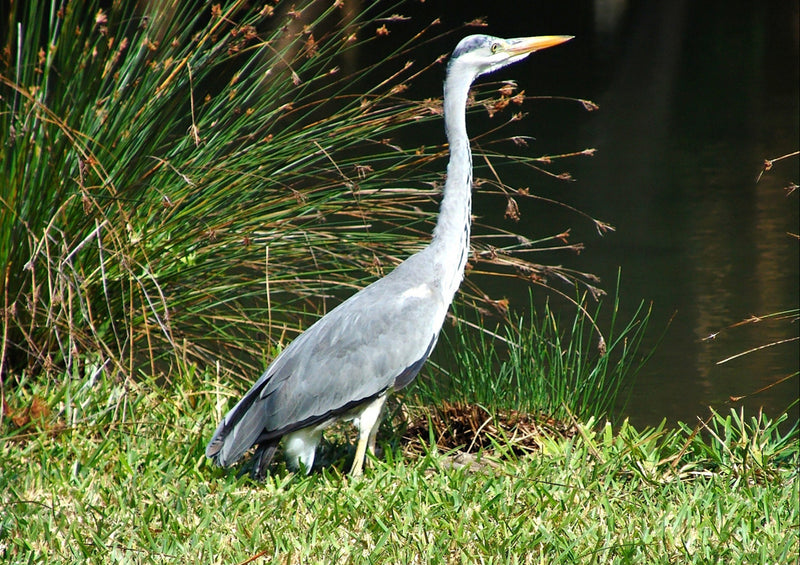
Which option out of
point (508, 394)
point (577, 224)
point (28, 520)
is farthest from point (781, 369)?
point (28, 520)

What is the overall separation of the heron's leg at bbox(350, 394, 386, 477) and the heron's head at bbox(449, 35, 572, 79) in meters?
1.31

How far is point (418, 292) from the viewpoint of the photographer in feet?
12.8

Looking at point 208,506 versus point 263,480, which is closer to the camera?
point 208,506

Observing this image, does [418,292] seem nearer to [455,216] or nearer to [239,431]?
[455,216]

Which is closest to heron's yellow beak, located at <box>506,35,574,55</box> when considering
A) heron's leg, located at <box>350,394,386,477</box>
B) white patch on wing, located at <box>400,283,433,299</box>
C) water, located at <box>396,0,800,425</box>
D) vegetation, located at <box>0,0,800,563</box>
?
vegetation, located at <box>0,0,800,563</box>

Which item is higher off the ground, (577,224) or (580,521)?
(580,521)

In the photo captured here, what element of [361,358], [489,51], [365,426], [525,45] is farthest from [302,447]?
[525,45]

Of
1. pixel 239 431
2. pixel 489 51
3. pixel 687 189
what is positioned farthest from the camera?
pixel 687 189

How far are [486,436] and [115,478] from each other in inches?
55.4

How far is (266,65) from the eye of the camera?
181 inches

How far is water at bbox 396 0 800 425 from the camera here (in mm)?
5703

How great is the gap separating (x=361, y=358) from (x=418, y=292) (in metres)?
0.33

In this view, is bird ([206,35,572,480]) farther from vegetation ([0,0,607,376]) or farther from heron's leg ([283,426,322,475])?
vegetation ([0,0,607,376])

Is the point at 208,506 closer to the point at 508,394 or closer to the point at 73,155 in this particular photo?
the point at 508,394
